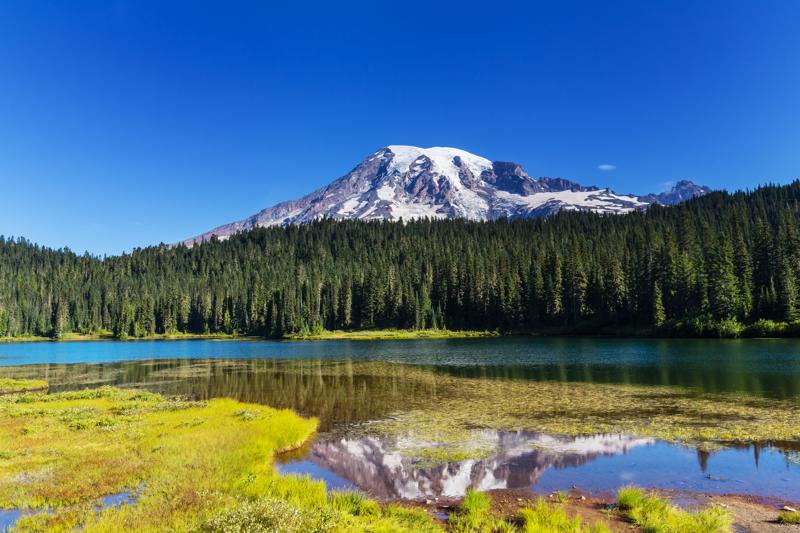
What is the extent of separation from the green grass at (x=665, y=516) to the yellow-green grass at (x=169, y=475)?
6202 mm

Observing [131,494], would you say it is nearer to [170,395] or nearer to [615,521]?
[615,521]

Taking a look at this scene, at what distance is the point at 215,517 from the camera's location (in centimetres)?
1255

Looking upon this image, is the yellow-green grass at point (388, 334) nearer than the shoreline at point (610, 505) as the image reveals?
No

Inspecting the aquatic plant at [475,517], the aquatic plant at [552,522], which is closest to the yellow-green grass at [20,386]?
the aquatic plant at [475,517]

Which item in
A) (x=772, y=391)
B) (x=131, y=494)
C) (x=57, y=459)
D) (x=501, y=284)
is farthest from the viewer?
(x=501, y=284)

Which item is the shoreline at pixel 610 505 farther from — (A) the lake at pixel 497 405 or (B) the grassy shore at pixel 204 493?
(A) the lake at pixel 497 405

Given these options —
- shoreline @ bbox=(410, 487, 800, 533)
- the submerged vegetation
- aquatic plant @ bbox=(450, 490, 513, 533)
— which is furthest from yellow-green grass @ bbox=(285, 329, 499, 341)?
aquatic plant @ bbox=(450, 490, 513, 533)

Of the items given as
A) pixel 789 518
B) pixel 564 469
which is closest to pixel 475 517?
pixel 564 469

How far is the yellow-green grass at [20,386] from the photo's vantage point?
50.5m

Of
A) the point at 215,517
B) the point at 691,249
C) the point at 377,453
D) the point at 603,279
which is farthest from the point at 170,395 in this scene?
the point at 691,249

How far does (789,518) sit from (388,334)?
484 ft

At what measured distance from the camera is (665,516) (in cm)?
1418

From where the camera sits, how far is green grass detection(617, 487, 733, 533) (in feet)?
43.2

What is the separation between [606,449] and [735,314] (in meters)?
100.0
